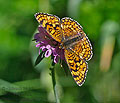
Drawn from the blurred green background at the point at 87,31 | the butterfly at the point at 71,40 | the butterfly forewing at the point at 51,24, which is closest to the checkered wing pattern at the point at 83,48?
the butterfly at the point at 71,40

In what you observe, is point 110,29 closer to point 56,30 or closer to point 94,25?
point 94,25

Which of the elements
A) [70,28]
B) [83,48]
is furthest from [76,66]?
[70,28]

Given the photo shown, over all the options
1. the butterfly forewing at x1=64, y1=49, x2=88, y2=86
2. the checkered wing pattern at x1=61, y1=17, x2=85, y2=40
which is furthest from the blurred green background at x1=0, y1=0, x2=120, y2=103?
the butterfly forewing at x1=64, y1=49, x2=88, y2=86

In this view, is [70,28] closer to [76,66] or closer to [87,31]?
[76,66]

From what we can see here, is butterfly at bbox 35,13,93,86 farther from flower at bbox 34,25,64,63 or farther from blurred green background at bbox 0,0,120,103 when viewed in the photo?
blurred green background at bbox 0,0,120,103

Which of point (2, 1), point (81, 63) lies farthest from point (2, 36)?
point (81, 63)

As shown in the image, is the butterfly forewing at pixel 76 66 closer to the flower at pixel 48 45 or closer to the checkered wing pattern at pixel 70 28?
the flower at pixel 48 45
